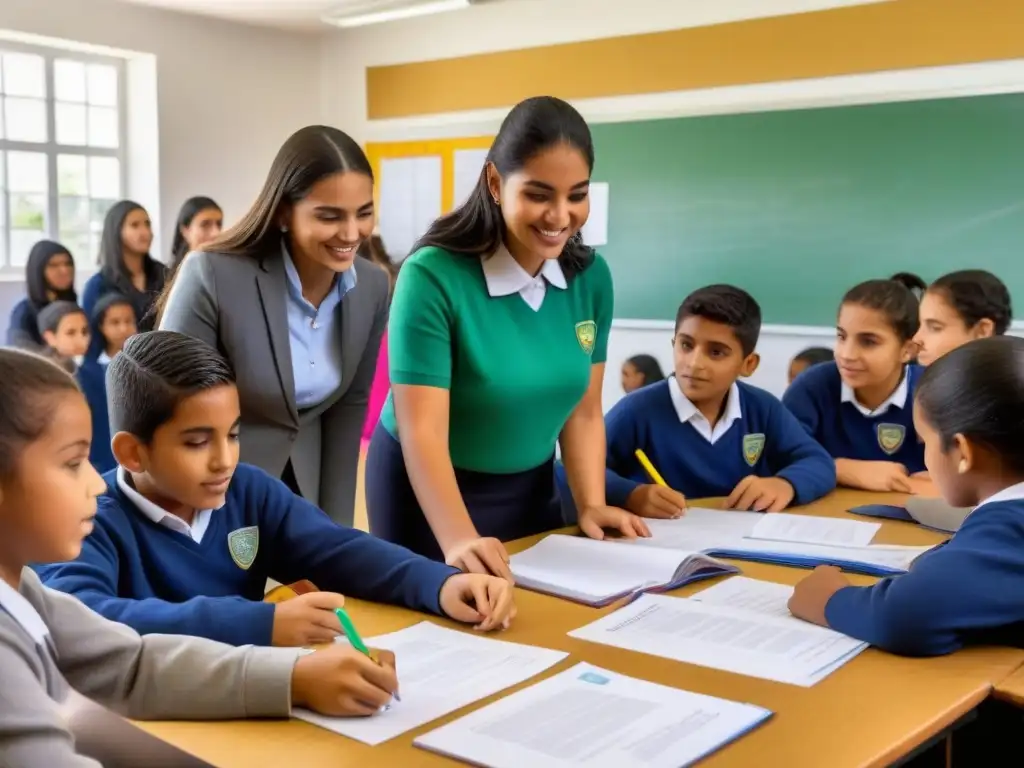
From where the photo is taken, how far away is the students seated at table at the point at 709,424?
220cm

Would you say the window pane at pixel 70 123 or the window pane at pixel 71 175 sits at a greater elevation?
the window pane at pixel 70 123

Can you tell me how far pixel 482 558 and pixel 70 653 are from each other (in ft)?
1.90

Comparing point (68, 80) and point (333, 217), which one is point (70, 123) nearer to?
point (68, 80)

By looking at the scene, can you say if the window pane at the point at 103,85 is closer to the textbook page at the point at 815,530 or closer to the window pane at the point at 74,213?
the window pane at the point at 74,213

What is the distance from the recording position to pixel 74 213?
19.8ft

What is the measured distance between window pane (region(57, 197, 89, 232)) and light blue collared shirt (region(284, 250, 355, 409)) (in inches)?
183

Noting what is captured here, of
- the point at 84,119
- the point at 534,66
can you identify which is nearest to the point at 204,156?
the point at 84,119

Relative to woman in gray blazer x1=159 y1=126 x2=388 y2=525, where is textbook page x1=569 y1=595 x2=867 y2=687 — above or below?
below

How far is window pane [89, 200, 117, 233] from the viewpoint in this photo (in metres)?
6.11

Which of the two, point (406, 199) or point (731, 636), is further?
point (406, 199)

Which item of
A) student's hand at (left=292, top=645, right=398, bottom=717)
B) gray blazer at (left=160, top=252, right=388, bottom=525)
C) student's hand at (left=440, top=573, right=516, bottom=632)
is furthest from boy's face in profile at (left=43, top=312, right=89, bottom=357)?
student's hand at (left=292, top=645, right=398, bottom=717)

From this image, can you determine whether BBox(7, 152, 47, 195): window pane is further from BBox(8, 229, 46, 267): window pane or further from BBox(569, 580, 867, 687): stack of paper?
BBox(569, 580, 867, 687): stack of paper

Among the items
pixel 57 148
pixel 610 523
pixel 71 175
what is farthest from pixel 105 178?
pixel 610 523

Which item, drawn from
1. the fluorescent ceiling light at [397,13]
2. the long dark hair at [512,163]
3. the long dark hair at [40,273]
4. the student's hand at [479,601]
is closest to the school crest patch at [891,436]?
the long dark hair at [512,163]
